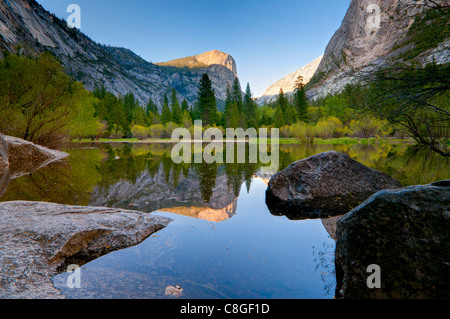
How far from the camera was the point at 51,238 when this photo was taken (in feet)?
11.3

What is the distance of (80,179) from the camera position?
928 cm

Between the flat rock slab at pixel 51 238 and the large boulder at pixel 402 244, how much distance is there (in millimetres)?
3485

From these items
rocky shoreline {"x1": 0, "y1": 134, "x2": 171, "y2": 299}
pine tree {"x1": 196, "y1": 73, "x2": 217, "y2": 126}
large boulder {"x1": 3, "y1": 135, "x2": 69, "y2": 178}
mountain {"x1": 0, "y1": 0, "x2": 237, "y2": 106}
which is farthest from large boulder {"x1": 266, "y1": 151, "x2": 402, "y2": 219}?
mountain {"x1": 0, "y1": 0, "x2": 237, "y2": 106}

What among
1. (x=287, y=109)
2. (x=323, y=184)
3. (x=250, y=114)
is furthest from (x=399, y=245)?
(x=250, y=114)

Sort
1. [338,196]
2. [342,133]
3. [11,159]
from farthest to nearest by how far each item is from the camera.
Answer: [342,133]
[11,159]
[338,196]

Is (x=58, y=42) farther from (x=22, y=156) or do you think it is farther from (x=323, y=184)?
(x=323, y=184)

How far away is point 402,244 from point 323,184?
15.4ft

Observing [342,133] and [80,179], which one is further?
[342,133]

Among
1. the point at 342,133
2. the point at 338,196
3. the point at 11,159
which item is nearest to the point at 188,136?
the point at 342,133

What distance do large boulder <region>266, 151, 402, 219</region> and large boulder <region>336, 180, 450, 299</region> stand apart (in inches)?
131

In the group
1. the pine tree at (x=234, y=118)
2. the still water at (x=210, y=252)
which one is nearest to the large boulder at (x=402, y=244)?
the still water at (x=210, y=252)

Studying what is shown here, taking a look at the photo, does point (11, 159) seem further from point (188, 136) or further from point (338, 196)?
point (188, 136)

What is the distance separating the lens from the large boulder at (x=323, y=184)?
6266 mm
